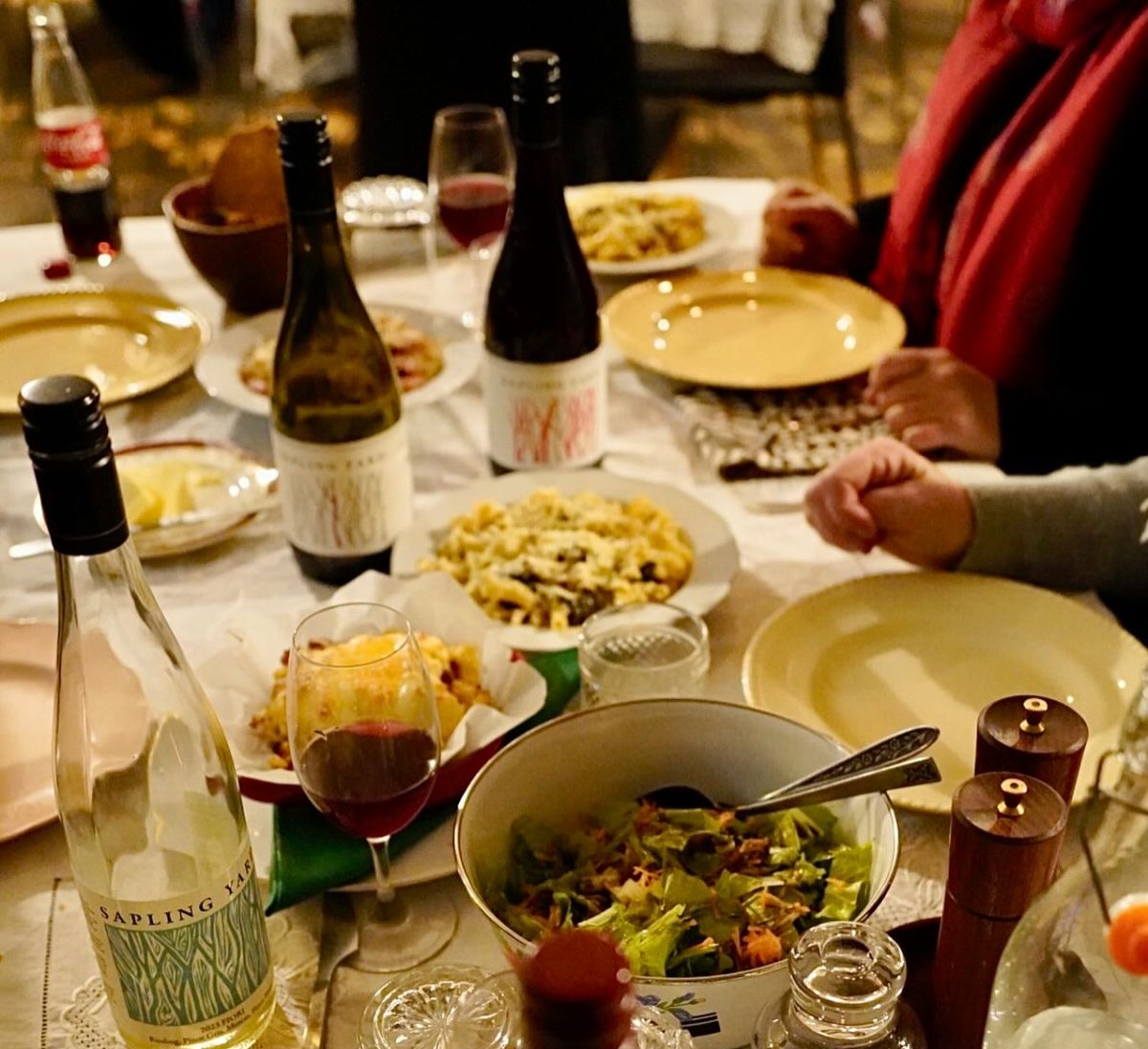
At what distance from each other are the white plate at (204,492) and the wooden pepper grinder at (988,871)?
2.42 ft

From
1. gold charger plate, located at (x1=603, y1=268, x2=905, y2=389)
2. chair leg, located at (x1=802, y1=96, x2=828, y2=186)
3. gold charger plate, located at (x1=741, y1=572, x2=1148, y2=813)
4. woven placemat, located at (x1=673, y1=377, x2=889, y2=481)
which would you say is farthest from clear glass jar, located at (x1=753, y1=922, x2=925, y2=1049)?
chair leg, located at (x1=802, y1=96, x2=828, y2=186)

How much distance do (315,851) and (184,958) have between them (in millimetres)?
137

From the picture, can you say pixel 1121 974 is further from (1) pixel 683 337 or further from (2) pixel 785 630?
(1) pixel 683 337

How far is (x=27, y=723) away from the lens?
2.99ft


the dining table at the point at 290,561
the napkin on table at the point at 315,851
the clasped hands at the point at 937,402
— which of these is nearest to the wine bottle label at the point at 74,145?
the dining table at the point at 290,561

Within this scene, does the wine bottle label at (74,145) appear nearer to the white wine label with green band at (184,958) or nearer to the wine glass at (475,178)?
the wine glass at (475,178)

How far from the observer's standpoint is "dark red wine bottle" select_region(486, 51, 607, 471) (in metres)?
1.10

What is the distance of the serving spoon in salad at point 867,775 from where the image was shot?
648mm

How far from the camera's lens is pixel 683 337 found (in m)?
1.45

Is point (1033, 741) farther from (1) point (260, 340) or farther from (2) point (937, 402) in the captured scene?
(1) point (260, 340)

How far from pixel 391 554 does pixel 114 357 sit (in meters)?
0.55

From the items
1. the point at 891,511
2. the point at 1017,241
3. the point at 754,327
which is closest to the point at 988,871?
the point at 891,511

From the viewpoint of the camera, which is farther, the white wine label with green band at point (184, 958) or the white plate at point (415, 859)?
the white plate at point (415, 859)

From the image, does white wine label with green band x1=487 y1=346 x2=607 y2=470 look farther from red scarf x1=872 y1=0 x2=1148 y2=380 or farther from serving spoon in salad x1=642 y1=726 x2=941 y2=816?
red scarf x1=872 y1=0 x2=1148 y2=380
